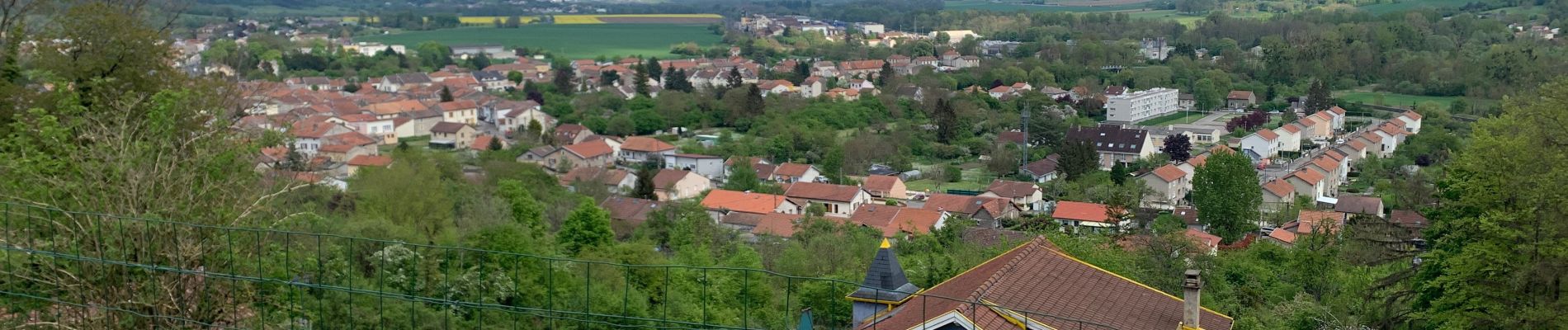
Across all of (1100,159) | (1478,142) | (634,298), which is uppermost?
(1478,142)

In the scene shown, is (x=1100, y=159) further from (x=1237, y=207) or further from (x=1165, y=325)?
(x=1165, y=325)

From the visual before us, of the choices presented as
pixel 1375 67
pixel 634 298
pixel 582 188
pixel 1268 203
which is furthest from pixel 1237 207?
pixel 1375 67

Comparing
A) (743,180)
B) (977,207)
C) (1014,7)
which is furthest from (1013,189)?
(1014,7)

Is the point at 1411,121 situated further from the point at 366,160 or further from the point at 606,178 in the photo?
the point at 366,160

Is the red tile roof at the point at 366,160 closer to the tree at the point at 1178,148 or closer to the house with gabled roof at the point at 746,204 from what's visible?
the house with gabled roof at the point at 746,204

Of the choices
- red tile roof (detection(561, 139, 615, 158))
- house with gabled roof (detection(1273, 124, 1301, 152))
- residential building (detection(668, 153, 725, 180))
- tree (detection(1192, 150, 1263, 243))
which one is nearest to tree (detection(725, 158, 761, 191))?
residential building (detection(668, 153, 725, 180))

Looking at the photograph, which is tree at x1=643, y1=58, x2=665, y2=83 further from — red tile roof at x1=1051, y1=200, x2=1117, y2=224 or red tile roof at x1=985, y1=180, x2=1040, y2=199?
red tile roof at x1=1051, y1=200, x2=1117, y2=224
